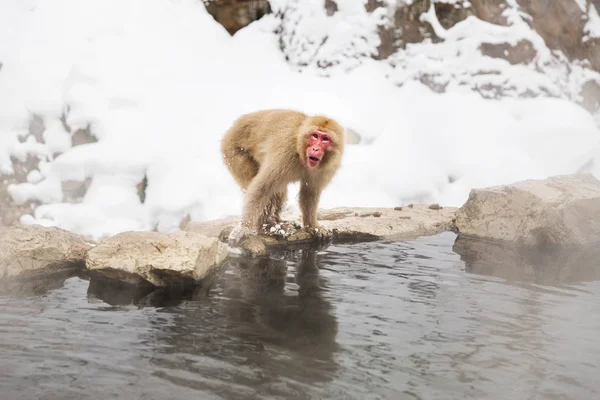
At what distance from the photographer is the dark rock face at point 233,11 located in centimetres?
1082

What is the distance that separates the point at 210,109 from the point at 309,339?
21.2ft

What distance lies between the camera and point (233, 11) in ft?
35.7

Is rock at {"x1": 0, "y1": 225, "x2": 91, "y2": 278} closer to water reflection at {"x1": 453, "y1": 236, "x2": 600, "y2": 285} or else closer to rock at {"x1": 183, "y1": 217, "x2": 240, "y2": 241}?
rock at {"x1": 183, "y1": 217, "x2": 240, "y2": 241}

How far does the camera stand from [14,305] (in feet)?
11.6

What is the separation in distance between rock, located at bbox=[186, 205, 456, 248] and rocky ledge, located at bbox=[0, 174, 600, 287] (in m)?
0.01

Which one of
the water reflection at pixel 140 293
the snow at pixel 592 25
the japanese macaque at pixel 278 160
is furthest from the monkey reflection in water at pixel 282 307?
the snow at pixel 592 25

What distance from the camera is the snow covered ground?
7371 mm

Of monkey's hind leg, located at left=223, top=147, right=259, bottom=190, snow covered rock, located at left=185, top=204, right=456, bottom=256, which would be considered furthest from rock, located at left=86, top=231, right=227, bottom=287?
monkey's hind leg, located at left=223, top=147, right=259, bottom=190

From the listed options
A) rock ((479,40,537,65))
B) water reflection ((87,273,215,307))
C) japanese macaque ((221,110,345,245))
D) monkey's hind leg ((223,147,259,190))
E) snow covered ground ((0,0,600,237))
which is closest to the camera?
water reflection ((87,273,215,307))

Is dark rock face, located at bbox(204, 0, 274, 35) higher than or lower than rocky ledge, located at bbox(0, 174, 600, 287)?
higher

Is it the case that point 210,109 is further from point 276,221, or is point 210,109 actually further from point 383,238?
point 383,238

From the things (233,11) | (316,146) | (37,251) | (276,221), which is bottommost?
(37,251)

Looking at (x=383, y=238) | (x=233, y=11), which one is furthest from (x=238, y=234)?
(x=233, y=11)

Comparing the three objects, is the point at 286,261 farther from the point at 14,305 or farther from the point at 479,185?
the point at 479,185
